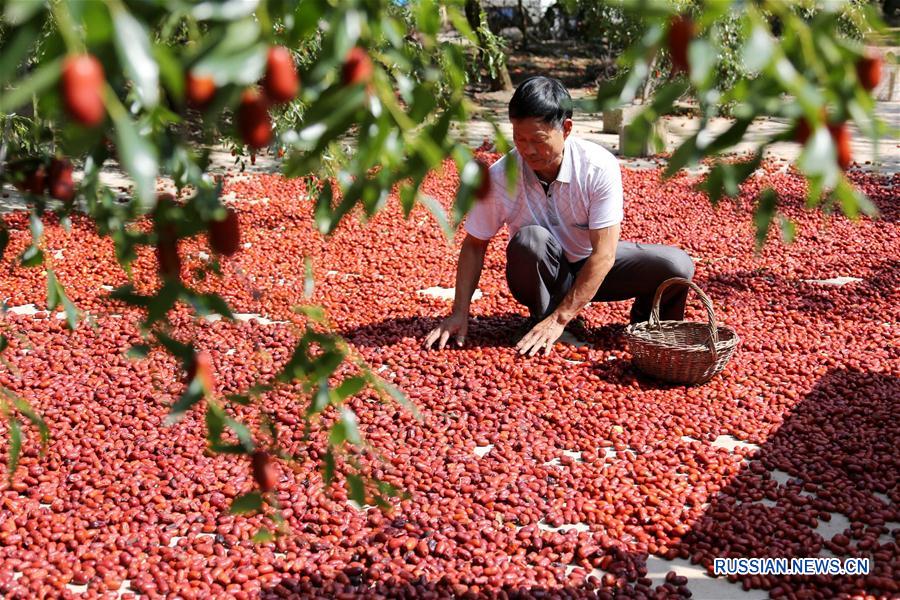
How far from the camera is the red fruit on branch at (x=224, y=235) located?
45.3 inches

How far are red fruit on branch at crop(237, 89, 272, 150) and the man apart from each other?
104 inches

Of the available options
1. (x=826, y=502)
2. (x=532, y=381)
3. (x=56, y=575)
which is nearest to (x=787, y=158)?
(x=532, y=381)

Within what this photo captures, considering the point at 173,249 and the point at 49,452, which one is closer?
the point at 173,249

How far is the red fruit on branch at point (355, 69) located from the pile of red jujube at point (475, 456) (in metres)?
0.64

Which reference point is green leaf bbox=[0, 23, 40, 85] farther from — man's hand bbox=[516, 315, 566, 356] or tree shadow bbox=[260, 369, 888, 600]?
man's hand bbox=[516, 315, 566, 356]

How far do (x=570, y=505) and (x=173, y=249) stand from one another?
205 centimetres

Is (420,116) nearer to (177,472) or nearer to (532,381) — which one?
(177,472)

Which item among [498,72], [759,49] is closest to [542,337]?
[759,49]

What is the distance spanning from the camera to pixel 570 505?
2.89 m

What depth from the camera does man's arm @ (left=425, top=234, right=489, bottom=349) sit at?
13.0ft

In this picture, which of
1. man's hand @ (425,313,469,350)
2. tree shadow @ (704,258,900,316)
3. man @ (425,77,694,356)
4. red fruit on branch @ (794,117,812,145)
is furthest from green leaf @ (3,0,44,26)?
tree shadow @ (704,258,900,316)

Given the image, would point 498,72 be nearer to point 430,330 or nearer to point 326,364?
point 430,330

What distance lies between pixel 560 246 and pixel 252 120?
321cm

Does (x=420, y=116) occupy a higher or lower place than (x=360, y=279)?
higher
